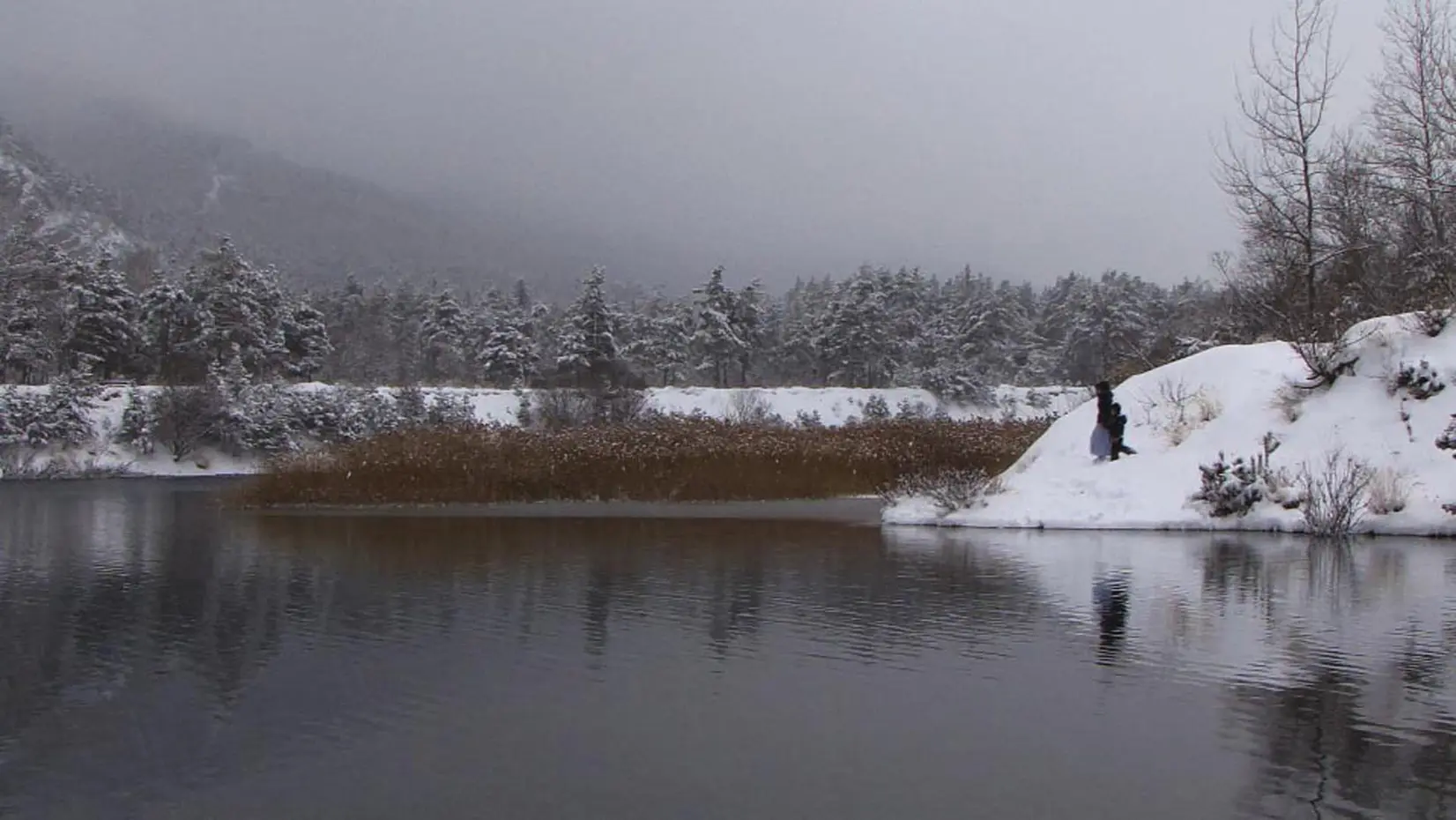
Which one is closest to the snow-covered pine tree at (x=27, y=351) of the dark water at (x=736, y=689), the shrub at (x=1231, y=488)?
the dark water at (x=736, y=689)

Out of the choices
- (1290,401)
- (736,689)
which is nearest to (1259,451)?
(1290,401)

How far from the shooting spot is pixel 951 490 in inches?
779

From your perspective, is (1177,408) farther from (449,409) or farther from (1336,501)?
(449,409)

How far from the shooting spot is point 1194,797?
17.4ft

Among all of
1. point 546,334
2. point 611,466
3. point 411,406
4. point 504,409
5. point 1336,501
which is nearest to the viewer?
point 1336,501

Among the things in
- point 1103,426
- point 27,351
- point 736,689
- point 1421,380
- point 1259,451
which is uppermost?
point 27,351

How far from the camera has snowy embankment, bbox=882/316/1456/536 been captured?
693 inches

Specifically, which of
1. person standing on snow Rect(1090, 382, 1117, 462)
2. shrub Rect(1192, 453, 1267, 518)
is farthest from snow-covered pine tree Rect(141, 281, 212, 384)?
shrub Rect(1192, 453, 1267, 518)

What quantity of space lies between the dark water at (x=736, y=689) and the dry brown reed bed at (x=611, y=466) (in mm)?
11270

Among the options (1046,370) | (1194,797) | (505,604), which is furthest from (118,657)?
(1046,370)

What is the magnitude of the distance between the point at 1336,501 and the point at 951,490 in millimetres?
5943

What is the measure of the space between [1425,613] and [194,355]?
62.4 m

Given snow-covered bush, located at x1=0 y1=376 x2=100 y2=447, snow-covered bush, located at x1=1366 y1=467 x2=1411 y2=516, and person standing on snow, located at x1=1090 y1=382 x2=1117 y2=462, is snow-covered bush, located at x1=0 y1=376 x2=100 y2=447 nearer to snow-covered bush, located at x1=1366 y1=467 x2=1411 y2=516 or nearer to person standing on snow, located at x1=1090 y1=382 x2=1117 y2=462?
person standing on snow, located at x1=1090 y1=382 x2=1117 y2=462

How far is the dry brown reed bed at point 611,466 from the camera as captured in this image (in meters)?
25.6
